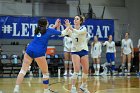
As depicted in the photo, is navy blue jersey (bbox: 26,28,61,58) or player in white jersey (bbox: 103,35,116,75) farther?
player in white jersey (bbox: 103,35,116,75)

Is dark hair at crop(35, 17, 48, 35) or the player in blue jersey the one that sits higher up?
dark hair at crop(35, 17, 48, 35)

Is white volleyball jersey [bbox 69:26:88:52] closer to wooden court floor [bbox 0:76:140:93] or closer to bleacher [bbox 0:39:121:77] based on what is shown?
wooden court floor [bbox 0:76:140:93]

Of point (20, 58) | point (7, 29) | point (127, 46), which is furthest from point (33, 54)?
point (7, 29)

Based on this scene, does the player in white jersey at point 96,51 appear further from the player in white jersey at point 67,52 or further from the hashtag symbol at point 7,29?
the hashtag symbol at point 7,29

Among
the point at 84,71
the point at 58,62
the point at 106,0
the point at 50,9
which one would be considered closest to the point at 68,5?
the point at 50,9

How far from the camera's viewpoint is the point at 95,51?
17.6 metres

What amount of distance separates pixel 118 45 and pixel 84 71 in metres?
12.6

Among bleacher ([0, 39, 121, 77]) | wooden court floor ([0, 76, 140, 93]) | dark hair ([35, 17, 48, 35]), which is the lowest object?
wooden court floor ([0, 76, 140, 93])

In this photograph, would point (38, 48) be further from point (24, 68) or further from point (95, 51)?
point (95, 51)

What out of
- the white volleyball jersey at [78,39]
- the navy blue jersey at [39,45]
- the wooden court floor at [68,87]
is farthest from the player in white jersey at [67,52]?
the navy blue jersey at [39,45]

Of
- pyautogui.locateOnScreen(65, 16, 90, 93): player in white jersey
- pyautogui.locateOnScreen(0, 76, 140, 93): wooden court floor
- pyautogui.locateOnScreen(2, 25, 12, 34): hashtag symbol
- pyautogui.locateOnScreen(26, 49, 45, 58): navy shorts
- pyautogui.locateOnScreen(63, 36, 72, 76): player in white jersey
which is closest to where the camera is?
pyautogui.locateOnScreen(26, 49, 45, 58): navy shorts

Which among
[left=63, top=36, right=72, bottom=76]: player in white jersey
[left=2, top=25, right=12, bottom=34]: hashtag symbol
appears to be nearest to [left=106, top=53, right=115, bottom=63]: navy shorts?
[left=63, top=36, right=72, bottom=76]: player in white jersey

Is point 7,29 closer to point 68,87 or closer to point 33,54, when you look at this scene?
point 68,87

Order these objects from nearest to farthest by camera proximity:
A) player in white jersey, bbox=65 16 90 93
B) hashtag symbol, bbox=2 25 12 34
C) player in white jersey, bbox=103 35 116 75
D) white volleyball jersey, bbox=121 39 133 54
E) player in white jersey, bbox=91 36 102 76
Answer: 1. player in white jersey, bbox=65 16 90 93
2. white volleyball jersey, bbox=121 39 133 54
3. player in white jersey, bbox=91 36 102 76
4. player in white jersey, bbox=103 35 116 75
5. hashtag symbol, bbox=2 25 12 34
